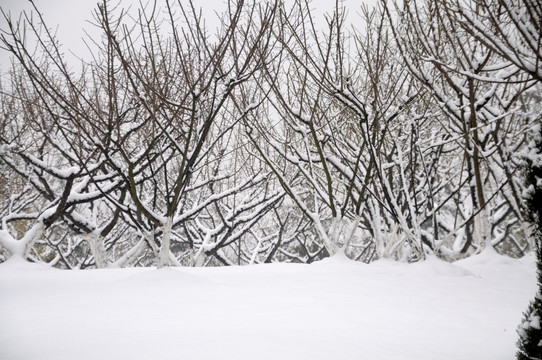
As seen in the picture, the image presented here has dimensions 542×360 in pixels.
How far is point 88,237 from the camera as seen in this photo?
7023 millimetres

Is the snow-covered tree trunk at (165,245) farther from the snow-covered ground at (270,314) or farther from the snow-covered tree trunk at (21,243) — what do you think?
the snow-covered tree trunk at (21,243)

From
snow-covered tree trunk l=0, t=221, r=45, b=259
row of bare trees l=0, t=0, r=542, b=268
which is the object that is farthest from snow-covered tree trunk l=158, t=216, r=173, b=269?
snow-covered tree trunk l=0, t=221, r=45, b=259

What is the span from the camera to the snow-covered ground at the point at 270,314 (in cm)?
163

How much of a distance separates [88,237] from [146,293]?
510cm

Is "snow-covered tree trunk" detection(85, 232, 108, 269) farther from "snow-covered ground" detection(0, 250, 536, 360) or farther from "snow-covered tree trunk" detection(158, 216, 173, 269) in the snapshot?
"snow-covered tree trunk" detection(158, 216, 173, 269)

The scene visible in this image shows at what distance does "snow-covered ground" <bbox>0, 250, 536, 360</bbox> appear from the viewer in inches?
64.3

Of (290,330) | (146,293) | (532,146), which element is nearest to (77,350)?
(290,330)

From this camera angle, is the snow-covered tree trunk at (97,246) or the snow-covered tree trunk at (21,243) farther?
the snow-covered tree trunk at (97,246)

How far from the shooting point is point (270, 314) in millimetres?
2242

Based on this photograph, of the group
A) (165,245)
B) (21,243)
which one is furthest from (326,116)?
(21,243)

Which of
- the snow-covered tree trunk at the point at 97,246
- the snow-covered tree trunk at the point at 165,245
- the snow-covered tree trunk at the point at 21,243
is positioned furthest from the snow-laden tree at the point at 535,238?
the snow-covered tree trunk at the point at 97,246

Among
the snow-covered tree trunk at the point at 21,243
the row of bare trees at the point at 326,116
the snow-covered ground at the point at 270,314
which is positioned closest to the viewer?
the snow-covered ground at the point at 270,314

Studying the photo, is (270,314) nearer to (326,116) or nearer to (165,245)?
(165,245)

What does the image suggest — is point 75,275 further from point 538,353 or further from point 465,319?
point 538,353
